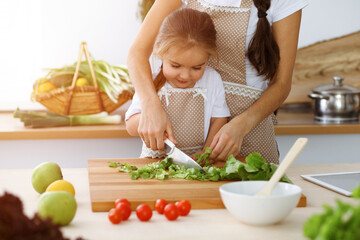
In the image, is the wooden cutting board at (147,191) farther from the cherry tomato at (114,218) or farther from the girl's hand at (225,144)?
the girl's hand at (225,144)

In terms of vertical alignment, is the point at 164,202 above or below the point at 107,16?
below

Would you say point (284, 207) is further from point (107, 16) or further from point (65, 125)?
point (107, 16)

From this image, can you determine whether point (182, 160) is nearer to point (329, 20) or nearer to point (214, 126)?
point (214, 126)

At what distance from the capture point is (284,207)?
2.91 ft

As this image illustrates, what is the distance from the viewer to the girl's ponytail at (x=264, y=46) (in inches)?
65.5

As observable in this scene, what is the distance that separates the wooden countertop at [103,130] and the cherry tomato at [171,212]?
147 centimetres

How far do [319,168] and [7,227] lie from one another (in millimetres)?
1144

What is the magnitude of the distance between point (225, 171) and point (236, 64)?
608mm

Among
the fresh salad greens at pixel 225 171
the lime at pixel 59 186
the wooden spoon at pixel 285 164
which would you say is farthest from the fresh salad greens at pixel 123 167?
the wooden spoon at pixel 285 164

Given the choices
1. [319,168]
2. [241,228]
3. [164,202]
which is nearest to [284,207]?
[241,228]

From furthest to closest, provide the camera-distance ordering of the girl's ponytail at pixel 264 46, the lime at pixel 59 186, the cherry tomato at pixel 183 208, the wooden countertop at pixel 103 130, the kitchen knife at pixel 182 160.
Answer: the wooden countertop at pixel 103 130
the girl's ponytail at pixel 264 46
the kitchen knife at pixel 182 160
the lime at pixel 59 186
the cherry tomato at pixel 183 208

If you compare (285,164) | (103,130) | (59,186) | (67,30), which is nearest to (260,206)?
(285,164)

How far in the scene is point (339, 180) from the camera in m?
1.29

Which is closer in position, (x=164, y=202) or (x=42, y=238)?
(x=42, y=238)
